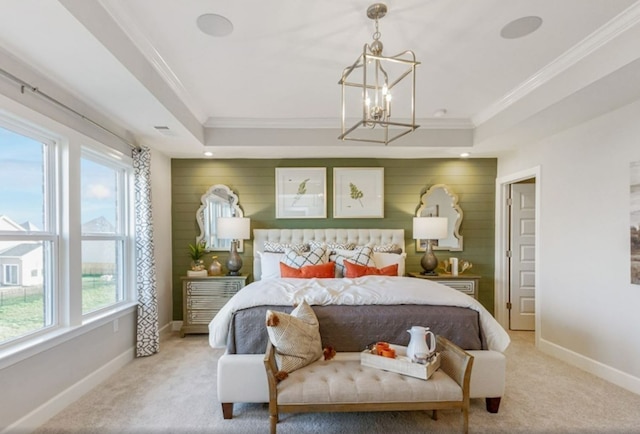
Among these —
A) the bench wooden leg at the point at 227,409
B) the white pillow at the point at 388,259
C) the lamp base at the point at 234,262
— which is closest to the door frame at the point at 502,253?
the white pillow at the point at 388,259

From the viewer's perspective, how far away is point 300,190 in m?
4.81

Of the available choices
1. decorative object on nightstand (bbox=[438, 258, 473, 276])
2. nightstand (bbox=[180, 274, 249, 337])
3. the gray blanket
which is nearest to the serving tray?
the gray blanket

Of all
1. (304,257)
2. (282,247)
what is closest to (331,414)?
(304,257)

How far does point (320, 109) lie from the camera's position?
3734mm

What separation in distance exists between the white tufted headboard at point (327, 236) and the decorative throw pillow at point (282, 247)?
180 mm

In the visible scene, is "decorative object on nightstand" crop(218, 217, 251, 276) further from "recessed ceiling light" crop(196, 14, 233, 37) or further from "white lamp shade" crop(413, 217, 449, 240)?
"recessed ceiling light" crop(196, 14, 233, 37)

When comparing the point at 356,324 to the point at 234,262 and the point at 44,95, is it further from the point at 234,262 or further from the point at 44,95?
the point at 44,95

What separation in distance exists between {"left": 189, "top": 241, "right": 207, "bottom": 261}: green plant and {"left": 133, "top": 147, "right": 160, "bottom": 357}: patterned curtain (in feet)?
2.88

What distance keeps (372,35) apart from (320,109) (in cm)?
149

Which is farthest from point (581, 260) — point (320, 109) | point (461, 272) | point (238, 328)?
point (238, 328)

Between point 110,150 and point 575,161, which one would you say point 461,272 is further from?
point 110,150

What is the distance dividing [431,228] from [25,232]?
413 centimetres

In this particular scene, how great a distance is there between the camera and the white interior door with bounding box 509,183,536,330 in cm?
454

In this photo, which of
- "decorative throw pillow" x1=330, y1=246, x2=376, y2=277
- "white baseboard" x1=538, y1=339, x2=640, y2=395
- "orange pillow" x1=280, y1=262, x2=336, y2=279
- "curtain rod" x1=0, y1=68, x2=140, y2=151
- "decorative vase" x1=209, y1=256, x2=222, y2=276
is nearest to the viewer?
"curtain rod" x1=0, y1=68, x2=140, y2=151
